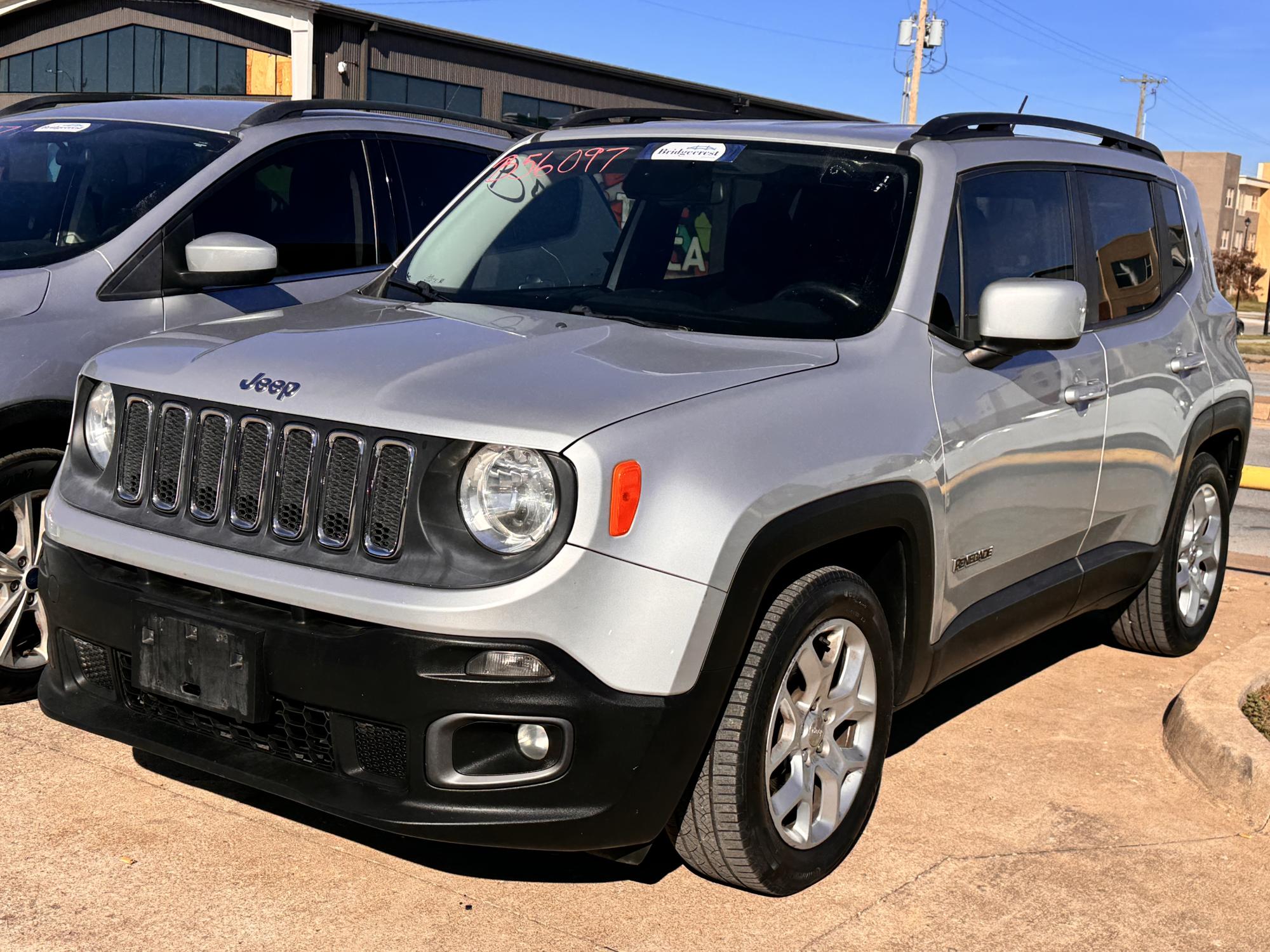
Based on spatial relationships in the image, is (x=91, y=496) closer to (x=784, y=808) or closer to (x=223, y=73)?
(x=784, y=808)

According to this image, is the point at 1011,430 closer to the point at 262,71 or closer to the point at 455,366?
the point at 455,366

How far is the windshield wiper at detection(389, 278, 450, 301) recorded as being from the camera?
452 cm

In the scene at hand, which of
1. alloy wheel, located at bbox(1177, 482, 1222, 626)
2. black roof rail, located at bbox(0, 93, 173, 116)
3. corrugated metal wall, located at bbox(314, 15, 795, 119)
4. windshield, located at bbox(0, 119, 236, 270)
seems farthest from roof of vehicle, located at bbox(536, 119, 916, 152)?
Result: corrugated metal wall, located at bbox(314, 15, 795, 119)

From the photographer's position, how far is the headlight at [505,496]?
3098mm

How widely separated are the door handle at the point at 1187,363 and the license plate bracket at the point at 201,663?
361 cm

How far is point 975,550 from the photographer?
420 centimetres

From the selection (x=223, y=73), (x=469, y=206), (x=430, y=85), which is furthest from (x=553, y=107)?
(x=469, y=206)

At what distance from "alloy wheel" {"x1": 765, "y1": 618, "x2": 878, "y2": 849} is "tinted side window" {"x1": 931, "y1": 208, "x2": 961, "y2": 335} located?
98 cm

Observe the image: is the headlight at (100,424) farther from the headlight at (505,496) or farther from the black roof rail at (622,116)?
the black roof rail at (622,116)

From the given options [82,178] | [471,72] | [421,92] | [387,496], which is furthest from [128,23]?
[387,496]

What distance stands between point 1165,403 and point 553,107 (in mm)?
34714

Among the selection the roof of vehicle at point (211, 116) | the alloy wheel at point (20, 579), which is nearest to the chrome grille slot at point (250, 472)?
the alloy wheel at point (20, 579)

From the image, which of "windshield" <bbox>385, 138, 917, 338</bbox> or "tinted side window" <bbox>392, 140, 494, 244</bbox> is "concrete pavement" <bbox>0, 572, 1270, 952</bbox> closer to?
"windshield" <bbox>385, 138, 917, 338</bbox>

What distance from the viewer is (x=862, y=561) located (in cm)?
393
